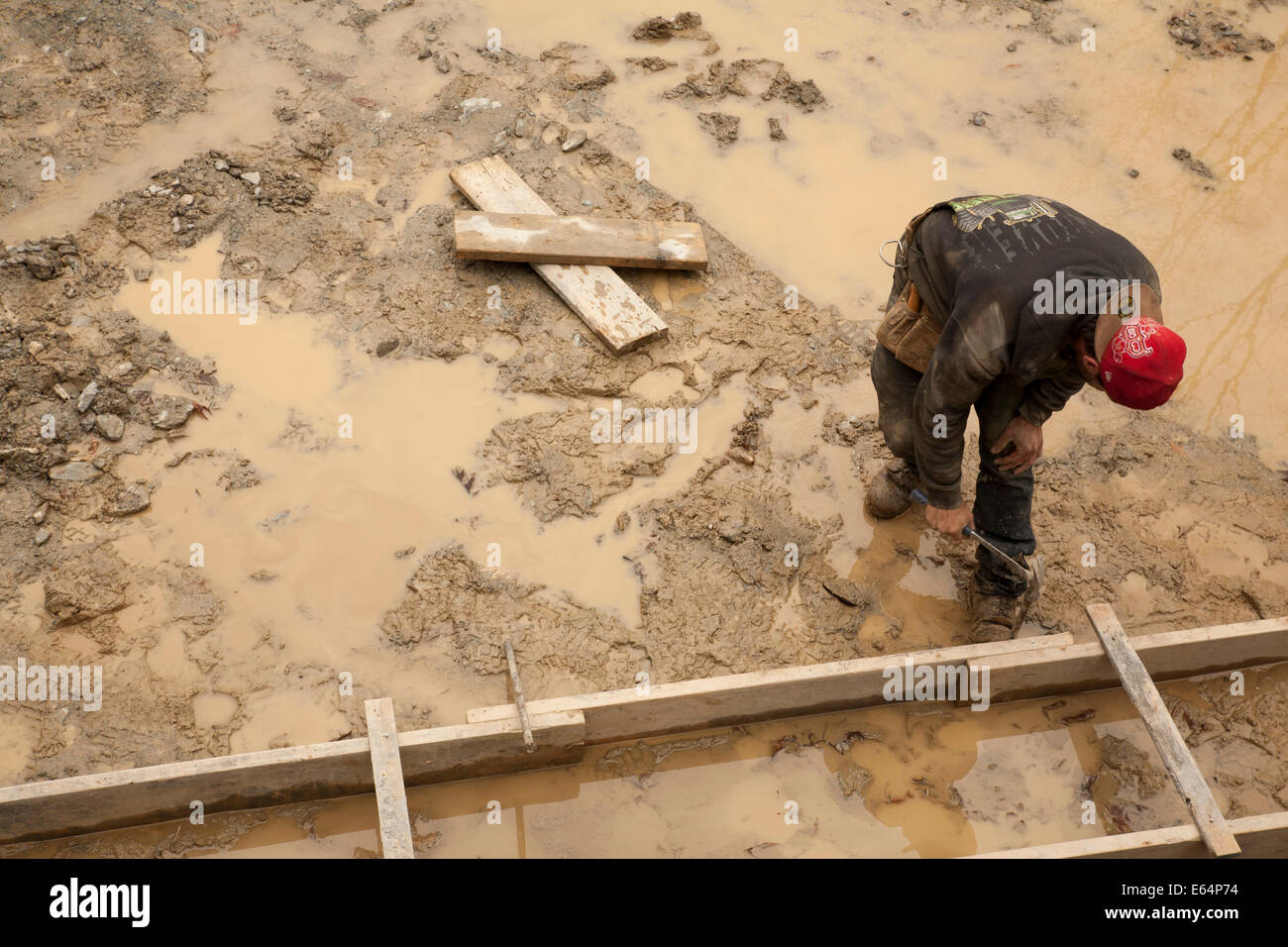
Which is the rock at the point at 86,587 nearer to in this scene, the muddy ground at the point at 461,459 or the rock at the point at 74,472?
the muddy ground at the point at 461,459

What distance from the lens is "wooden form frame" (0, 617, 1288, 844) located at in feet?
10.6

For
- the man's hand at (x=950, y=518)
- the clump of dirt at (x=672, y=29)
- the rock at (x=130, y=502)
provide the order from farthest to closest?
the clump of dirt at (x=672, y=29)
the rock at (x=130, y=502)
the man's hand at (x=950, y=518)

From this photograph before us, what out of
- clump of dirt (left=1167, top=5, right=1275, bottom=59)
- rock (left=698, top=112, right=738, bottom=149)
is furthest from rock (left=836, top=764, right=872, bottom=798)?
clump of dirt (left=1167, top=5, right=1275, bottom=59)

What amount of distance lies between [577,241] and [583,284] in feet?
0.80

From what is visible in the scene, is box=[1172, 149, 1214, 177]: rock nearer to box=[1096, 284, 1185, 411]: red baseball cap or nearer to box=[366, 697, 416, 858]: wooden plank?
box=[1096, 284, 1185, 411]: red baseball cap

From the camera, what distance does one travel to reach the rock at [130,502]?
415 cm

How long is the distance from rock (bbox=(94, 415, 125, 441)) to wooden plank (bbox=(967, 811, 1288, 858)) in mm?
3721

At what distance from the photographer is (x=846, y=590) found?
4.22 metres

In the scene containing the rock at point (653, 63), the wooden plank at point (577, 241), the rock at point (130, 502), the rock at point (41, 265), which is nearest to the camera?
the rock at point (130, 502)

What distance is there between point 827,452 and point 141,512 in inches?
115

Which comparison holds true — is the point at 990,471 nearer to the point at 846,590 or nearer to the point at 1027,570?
the point at 1027,570
